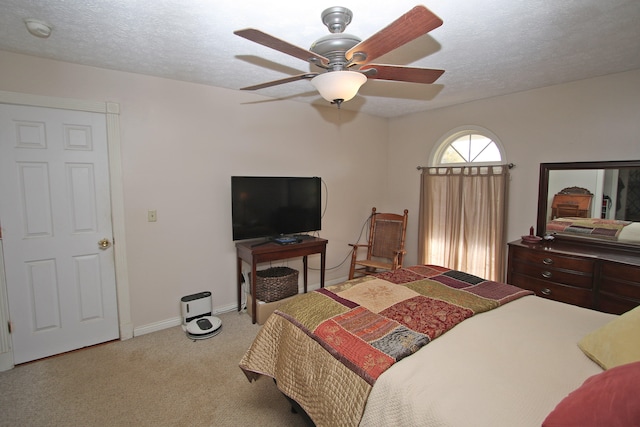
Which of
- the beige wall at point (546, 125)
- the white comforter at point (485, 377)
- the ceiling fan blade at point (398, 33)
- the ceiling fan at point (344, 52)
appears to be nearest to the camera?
the white comforter at point (485, 377)

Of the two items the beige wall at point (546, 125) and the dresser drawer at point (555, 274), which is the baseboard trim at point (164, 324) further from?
the beige wall at point (546, 125)

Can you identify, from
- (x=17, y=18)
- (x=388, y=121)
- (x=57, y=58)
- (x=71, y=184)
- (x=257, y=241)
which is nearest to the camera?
(x=17, y=18)

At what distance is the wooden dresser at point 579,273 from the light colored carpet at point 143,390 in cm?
249

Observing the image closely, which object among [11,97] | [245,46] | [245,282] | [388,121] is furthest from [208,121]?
[388,121]

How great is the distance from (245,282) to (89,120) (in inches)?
82.1

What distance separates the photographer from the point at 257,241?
3428 millimetres

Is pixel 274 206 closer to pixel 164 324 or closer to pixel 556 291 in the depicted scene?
pixel 164 324

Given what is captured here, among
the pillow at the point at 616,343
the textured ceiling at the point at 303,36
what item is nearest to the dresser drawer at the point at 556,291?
the pillow at the point at 616,343

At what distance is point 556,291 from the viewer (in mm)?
2818

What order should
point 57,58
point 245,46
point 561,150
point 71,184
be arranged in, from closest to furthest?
point 245,46
point 57,58
point 71,184
point 561,150

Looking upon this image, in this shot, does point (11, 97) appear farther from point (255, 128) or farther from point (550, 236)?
point (550, 236)

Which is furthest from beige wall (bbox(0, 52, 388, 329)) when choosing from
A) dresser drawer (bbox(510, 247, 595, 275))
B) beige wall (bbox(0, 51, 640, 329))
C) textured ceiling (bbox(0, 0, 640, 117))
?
dresser drawer (bbox(510, 247, 595, 275))

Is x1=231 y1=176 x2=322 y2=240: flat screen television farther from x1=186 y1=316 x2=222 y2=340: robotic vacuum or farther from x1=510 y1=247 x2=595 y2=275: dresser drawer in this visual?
x1=510 y1=247 x2=595 y2=275: dresser drawer

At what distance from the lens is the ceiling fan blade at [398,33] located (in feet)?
3.79
